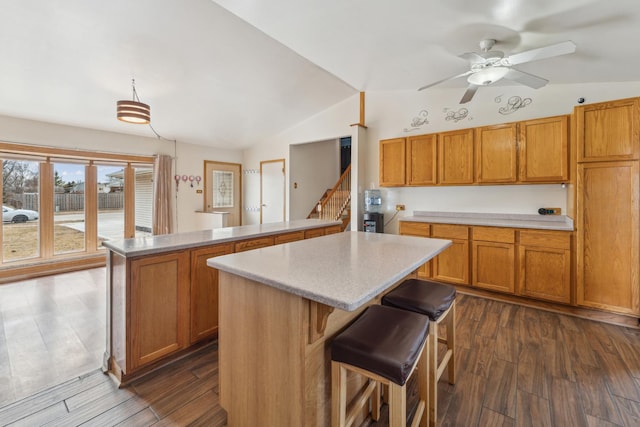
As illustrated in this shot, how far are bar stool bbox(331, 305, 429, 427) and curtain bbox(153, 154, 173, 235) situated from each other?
220 inches

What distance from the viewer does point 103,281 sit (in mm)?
4281

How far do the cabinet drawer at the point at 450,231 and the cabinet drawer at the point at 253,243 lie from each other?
2422 mm

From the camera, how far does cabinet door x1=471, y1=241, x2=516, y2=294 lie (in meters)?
3.43

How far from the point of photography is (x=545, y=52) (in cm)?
219

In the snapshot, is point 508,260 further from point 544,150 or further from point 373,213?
point 373,213

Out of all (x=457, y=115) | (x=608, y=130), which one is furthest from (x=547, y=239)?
(x=457, y=115)

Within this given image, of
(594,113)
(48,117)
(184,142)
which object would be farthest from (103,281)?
(594,113)

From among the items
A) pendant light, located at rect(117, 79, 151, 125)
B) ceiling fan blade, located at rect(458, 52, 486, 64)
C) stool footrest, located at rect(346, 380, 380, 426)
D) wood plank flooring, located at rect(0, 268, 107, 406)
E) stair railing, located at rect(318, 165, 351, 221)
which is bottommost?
wood plank flooring, located at rect(0, 268, 107, 406)

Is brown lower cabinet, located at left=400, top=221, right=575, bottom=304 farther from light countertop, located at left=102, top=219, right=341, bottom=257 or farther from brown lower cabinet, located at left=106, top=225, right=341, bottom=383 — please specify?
brown lower cabinet, located at left=106, top=225, right=341, bottom=383

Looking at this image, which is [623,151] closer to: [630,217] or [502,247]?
[630,217]

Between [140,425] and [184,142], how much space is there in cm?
578

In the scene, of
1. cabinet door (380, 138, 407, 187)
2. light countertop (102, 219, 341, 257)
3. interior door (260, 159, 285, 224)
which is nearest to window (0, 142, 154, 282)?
interior door (260, 159, 285, 224)

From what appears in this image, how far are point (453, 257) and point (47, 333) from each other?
4585 millimetres

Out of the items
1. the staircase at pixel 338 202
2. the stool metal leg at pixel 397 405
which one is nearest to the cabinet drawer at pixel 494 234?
the staircase at pixel 338 202
